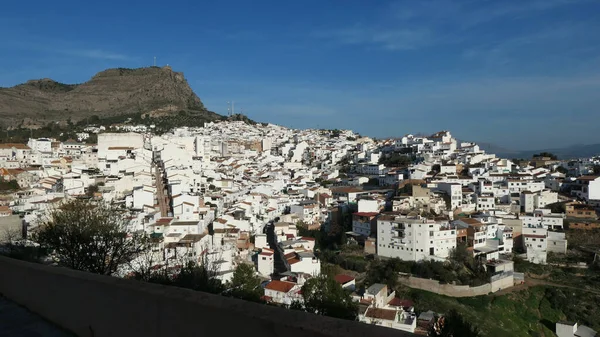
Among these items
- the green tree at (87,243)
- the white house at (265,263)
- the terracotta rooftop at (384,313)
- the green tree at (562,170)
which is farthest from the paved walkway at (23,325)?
the green tree at (562,170)

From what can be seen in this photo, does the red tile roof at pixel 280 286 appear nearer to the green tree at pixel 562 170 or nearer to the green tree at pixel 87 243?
the green tree at pixel 87 243

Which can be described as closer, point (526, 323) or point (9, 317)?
point (9, 317)

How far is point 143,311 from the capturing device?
277 cm

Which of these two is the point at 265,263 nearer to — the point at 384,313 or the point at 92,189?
the point at 384,313

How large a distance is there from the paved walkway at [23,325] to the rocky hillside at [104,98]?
216 ft

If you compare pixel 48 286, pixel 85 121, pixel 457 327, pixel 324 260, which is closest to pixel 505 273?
pixel 324 260

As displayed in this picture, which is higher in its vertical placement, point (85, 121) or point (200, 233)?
point (85, 121)

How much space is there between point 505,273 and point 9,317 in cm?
1999

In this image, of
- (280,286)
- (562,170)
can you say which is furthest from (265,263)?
(562,170)

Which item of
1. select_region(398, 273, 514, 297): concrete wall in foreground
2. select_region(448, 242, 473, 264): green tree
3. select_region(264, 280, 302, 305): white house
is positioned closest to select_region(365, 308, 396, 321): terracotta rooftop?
select_region(264, 280, 302, 305): white house

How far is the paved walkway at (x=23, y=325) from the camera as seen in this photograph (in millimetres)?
3301

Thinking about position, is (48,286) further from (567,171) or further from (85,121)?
(85,121)

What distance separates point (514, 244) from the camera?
2330 cm

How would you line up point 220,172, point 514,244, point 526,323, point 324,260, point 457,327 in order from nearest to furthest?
point 457,327
point 526,323
point 324,260
point 514,244
point 220,172
